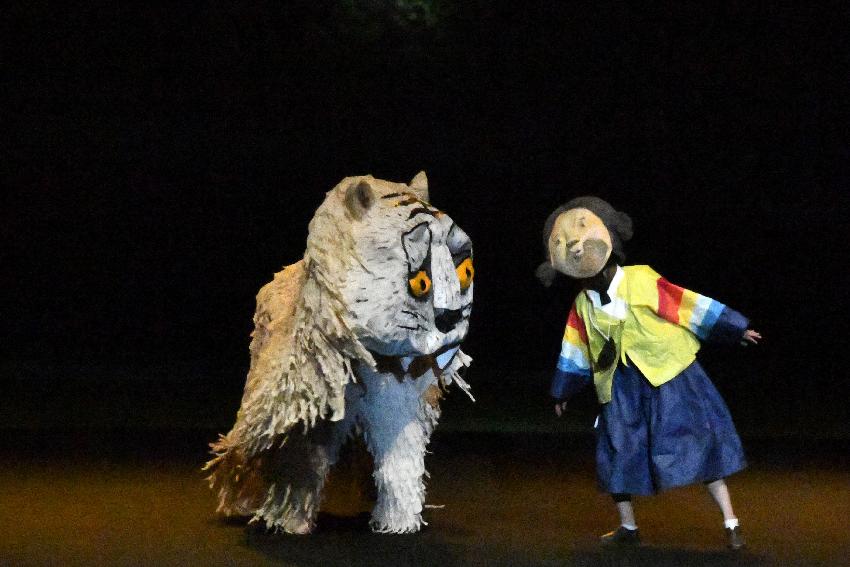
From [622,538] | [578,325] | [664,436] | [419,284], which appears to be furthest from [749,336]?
[419,284]

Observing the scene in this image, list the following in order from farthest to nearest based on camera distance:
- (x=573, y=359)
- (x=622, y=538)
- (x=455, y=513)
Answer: (x=455, y=513) < (x=573, y=359) < (x=622, y=538)

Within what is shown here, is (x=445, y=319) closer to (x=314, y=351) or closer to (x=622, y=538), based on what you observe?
(x=314, y=351)

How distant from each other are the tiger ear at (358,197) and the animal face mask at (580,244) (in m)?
0.63

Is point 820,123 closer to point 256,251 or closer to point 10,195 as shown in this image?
point 256,251

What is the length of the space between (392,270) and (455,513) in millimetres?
1156

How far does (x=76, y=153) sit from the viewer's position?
6.80 meters

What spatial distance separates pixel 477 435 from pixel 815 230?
2.47 metres

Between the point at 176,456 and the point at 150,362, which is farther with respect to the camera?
the point at 150,362

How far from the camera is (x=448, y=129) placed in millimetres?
6703

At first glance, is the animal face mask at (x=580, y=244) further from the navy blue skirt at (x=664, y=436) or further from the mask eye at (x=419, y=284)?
the mask eye at (x=419, y=284)

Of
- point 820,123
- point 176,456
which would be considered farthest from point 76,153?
point 820,123

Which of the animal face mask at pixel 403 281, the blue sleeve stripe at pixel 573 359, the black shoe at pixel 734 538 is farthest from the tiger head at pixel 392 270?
the black shoe at pixel 734 538

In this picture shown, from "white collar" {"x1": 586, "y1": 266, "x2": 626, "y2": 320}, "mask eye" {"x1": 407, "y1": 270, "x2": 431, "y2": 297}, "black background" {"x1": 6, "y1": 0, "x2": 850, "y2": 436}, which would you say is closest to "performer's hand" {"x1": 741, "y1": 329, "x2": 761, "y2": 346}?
"white collar" {"x1": 586, "y1": 266, "x2": 626, "y2": 320}

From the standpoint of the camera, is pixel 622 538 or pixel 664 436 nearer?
pixel 664 436
